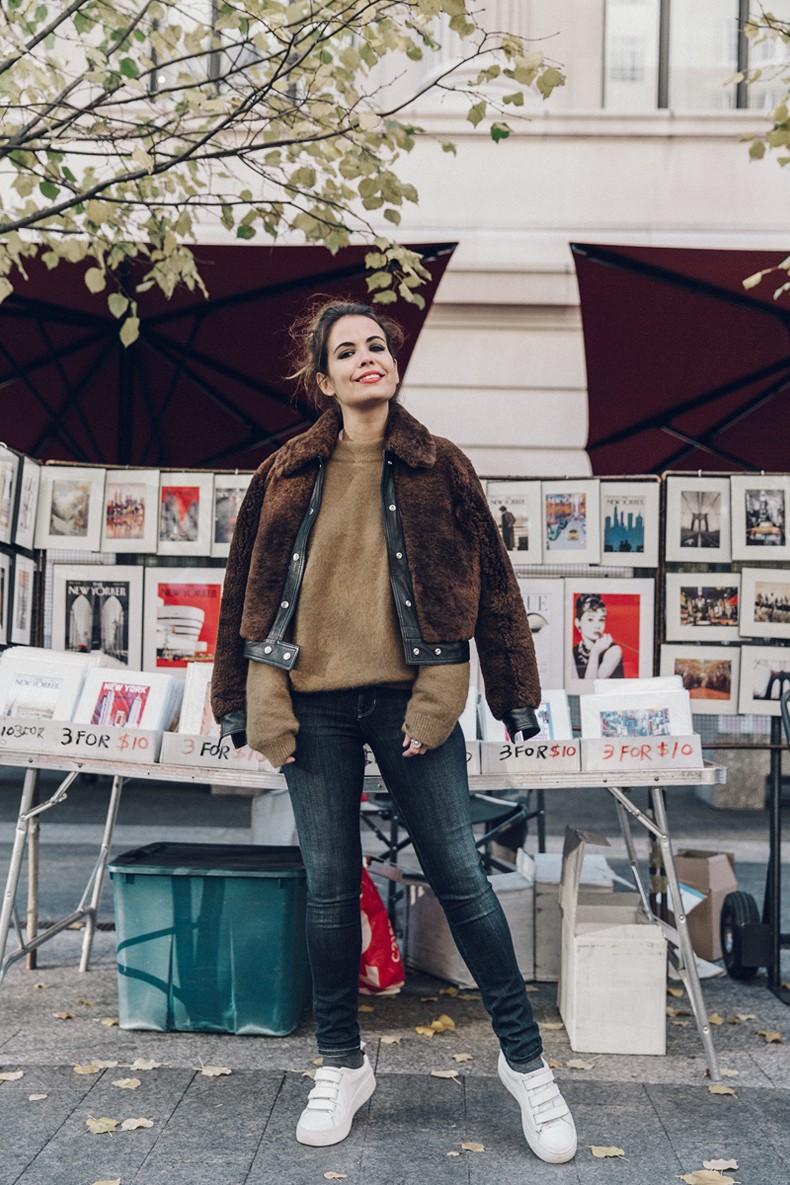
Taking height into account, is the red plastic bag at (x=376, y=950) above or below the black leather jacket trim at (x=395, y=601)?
below

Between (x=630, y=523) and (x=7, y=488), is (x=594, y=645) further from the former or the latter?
(x=7, y=488)

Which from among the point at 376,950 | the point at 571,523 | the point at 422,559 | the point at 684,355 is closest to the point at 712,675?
the point at 571,523

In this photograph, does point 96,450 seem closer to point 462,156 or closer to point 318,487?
point 318,487

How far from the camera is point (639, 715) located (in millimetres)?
3982

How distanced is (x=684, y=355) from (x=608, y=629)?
1.85m

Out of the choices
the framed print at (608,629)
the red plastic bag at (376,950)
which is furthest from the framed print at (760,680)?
the red plastic bag at (376,950)

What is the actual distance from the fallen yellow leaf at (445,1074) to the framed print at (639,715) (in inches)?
47.2

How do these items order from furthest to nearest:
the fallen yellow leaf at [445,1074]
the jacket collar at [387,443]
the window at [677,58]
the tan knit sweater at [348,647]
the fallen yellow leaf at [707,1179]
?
1. the window at [677,58]
2. the fallen yellow leaf at [445,1074]
3. the jacket collar at [387,443]
4. the tan knit sweater at [348,647]
5. the fallen yellow leaf at [707,1179]

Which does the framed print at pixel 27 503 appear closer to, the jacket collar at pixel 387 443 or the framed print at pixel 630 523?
the jacket collar at pixel 387 443

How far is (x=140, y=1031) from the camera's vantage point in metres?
4.06

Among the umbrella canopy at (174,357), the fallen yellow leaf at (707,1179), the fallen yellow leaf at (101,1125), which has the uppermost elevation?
the umbrella canopy at (174,357)

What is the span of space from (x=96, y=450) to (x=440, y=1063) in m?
3.56

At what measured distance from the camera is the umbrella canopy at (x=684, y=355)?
561 centimetres

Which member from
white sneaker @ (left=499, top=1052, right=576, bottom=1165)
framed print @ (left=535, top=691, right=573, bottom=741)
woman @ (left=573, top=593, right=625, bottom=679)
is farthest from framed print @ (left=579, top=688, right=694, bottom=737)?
white sneaker @ (left=499, top=1052, right=576, bottom=1165)
